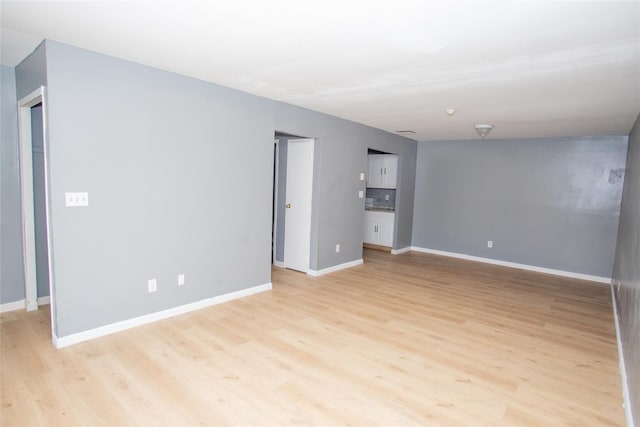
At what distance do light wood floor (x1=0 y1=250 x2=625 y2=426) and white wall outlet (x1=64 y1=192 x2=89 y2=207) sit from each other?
3.77ft

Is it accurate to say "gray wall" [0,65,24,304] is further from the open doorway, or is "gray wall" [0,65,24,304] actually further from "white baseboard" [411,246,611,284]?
"white baseboard" [411,246,611,284]

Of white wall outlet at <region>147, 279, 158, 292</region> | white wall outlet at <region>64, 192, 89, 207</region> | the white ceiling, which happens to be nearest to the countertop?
the white ceiling

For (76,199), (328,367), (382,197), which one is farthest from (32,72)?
(382,197)

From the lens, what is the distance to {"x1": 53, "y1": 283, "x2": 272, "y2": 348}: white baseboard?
2.84m

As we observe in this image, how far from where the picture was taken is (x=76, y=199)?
2779mm

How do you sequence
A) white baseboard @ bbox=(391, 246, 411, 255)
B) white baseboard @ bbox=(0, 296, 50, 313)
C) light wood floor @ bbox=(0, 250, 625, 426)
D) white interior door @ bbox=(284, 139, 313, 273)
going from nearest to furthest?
light wood floor @ bbox=(0, 250, 625, 426), white baseboard @ bbox=(0, 296, 50, 313), white interior door @ bbox=(284, 139, 313, 273), white baseboard @ bbox=(391, 246, 411, 255)

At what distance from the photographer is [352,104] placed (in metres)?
4.22

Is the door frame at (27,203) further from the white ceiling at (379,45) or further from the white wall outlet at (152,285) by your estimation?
the white wall outlet at (152,285)

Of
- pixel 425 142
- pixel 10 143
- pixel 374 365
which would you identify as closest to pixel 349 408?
pixel 374 365

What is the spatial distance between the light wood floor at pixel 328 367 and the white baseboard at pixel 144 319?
0.24 feet

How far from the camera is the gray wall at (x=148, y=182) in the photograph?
108 inches

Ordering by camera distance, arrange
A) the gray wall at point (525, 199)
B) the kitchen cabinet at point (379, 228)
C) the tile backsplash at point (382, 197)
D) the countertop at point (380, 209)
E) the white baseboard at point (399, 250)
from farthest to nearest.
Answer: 1. the tile backsplash at point (382, 197)
2. the countertop at point (380, 209)
3. the kitchen cabinet at point (379, 228)
4. the white baseboard at point (399, 250)
5. the gray wall at point (525, 199)

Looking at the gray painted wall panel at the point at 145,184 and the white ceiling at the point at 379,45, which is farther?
the gray painted wall panel at the point at 145,184

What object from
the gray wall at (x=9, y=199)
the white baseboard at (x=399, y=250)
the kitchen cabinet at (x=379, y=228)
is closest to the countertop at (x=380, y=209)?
the kitchen cabinet at (x=379, y=228)
